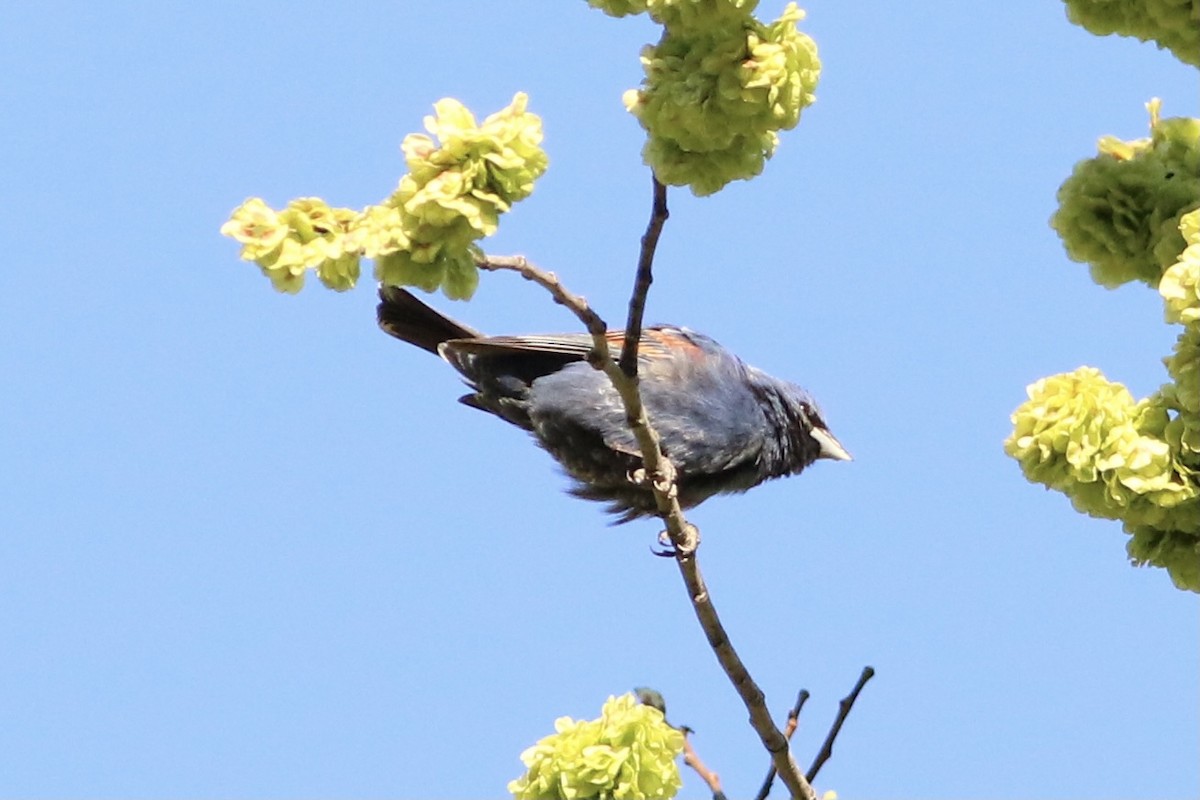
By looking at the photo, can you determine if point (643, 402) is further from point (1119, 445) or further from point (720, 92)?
point (1119, 445)

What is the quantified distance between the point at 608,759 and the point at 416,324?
11.7 ft

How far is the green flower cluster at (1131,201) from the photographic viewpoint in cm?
359

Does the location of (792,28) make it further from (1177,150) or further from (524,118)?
(1177,150)

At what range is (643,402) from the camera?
6.46 metres

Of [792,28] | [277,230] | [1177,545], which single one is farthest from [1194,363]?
[277,230]

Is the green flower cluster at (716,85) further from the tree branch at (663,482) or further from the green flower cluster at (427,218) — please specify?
the green flower cluster at (427,218)

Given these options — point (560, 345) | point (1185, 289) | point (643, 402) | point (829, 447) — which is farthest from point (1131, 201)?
point (829, 447)

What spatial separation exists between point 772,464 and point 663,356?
761 mm

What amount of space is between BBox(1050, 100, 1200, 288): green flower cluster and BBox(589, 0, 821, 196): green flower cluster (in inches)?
30.1

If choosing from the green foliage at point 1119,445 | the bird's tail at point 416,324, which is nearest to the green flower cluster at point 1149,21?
the green foliage at point 1119,445

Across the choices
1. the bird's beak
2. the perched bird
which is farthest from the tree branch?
the bird's beak

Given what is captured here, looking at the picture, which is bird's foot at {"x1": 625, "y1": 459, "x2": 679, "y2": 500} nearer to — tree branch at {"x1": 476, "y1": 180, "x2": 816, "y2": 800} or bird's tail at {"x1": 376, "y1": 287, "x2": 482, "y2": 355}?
tree branch at {"x1": 476, "y1": 180, "x2": 816, "y2": 800}

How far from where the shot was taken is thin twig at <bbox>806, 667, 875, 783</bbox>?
4660mm

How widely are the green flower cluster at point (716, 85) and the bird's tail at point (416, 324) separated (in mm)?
3365
